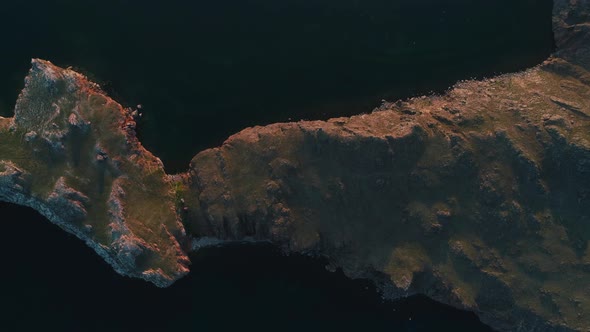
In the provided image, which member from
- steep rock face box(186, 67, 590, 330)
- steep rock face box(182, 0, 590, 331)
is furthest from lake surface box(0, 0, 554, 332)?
steep rock face box(186, 67, 590, 330)

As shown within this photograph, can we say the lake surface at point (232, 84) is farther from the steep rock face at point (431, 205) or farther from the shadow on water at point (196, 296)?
the steep rock face at point (431, 205)

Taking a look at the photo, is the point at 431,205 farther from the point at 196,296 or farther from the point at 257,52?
the point at 196,296

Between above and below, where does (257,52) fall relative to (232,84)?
above

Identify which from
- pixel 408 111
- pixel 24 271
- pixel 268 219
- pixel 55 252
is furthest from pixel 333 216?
pixel 24 271

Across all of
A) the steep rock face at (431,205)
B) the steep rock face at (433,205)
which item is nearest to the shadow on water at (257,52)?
the steep rock face at (431,205)

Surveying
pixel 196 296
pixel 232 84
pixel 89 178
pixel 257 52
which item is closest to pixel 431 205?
pixel 232 84

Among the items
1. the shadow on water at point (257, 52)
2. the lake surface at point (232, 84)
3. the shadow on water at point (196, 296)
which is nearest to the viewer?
the shadow on water at point (196, 296)

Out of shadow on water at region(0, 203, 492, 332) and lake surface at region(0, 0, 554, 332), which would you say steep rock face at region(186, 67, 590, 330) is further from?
lake surface at region(0, 0, 554, 332)

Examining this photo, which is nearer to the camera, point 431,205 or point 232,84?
point 431,205
